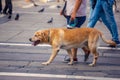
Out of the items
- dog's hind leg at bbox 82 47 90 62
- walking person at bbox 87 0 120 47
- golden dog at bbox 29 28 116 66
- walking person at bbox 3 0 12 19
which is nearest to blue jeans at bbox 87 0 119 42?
walking person at bbox 87 0 120 47

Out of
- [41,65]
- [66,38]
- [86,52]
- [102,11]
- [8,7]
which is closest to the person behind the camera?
[66,38]

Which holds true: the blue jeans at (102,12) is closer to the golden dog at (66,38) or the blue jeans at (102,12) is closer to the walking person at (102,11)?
the walking person at (102,11)

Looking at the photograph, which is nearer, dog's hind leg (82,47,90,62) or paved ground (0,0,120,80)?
paved ground (0,0,120,80)

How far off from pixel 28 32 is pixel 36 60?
4.80m

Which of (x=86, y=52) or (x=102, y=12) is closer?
(x=86, y=52)

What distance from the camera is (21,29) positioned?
14.9m

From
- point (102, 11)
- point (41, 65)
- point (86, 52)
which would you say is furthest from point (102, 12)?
point (41, 65)

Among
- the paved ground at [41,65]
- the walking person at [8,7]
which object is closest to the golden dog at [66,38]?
the paved ground at [41,65]

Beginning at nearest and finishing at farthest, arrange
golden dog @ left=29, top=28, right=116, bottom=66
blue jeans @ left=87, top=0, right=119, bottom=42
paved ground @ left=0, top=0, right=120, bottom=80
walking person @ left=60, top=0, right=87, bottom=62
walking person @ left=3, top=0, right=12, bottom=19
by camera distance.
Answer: paved ground @ left=0, top=0, right=120, bottom=80, golden dog @ left=29, top=28, right=116, bottom=66, walking person @ left=60, top=0, right=87, bottom=62, blue jeans @ left=87, top=0, right=119, bottom=42, walking person @ left=3, top=0, right=12, bottom=19

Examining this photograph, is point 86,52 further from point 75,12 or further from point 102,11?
point 102,11

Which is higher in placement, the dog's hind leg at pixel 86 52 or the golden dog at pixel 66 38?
the golden dog at pixel 66 38

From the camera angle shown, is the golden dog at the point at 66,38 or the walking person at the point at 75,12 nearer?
the golden dog at the point at 66,38

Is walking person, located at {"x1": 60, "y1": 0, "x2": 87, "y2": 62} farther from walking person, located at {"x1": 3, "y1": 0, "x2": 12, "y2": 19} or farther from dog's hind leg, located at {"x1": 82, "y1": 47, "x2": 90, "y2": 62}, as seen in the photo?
walking person, located at {"x1": 3, "y1": 0, "x2": 12, "y2": 19}

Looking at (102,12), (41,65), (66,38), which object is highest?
(102,12)
